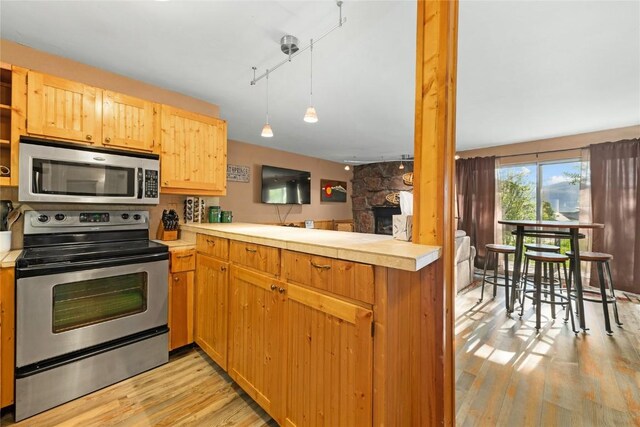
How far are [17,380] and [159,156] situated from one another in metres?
1.73

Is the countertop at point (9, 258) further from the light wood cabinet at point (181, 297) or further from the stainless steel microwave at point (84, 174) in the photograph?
the light wood cabinet at point (181, 297)

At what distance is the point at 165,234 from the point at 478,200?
207 inches

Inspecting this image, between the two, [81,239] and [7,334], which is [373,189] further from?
[7,334]

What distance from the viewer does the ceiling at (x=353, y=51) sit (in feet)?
5.46

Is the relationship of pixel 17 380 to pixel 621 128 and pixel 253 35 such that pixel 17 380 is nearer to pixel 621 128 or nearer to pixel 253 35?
pixel 253 35

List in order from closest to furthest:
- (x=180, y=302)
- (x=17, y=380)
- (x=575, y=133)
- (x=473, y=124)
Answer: (x=17, y=380), (x=180, y=302), (x=473, y=124), (x=575, y=133)

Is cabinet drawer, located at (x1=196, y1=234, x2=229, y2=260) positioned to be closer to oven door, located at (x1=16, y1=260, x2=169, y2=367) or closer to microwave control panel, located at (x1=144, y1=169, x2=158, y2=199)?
oven door, located at (x1=16, y1=260, x2=169, y2=367)

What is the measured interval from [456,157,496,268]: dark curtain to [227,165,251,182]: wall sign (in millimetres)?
4199

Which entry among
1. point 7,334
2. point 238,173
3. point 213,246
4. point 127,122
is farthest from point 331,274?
point 238,173

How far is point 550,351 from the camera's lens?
233 cm

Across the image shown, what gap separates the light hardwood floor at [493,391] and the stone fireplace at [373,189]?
14.7 feet

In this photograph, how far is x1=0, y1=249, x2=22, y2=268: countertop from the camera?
1.56m

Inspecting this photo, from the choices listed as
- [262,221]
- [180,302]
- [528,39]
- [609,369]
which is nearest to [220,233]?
[180,302]

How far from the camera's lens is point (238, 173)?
5098mm
